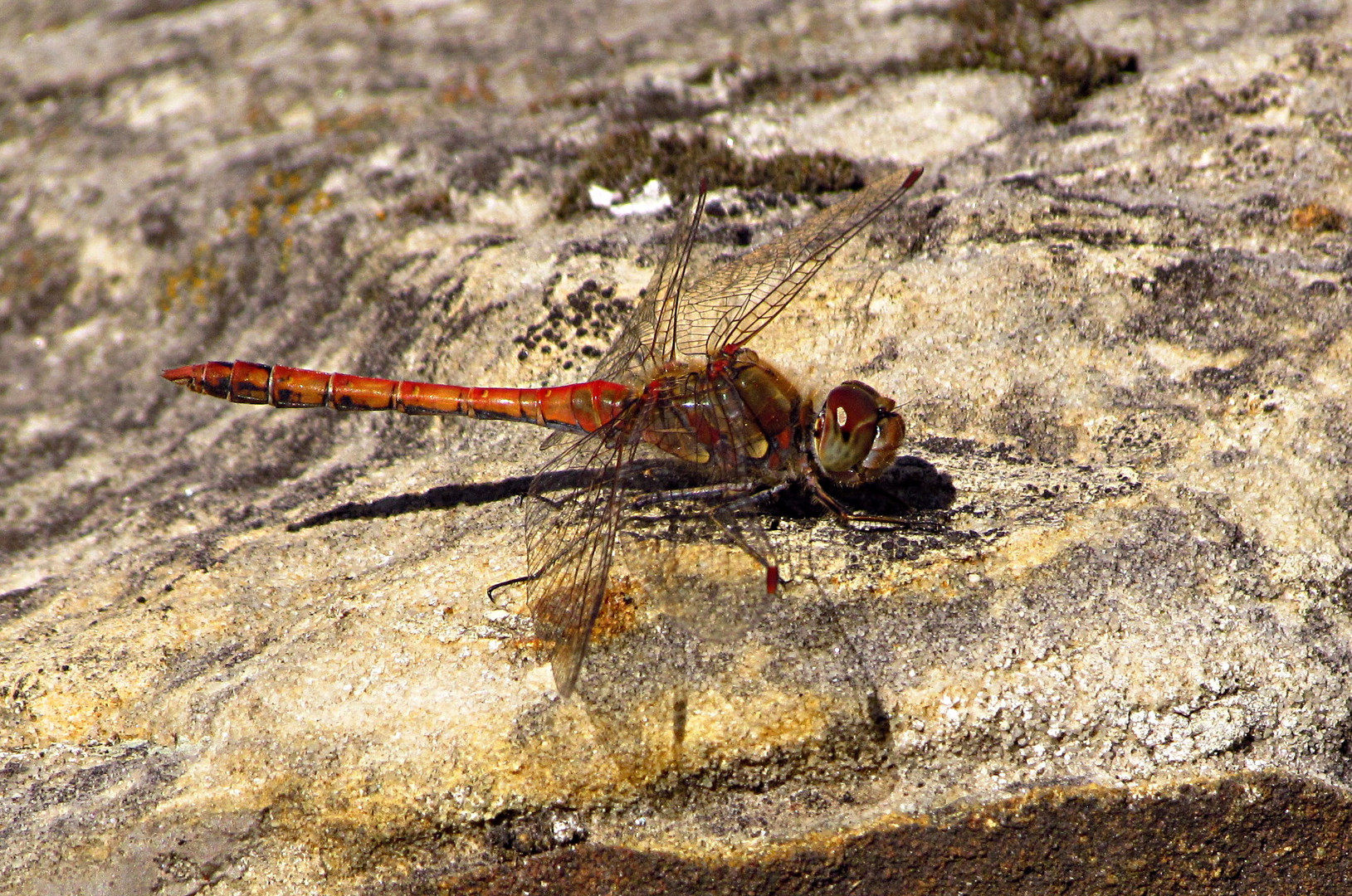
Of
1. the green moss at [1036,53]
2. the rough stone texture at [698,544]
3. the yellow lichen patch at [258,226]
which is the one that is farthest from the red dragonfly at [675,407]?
the green moss at [1036,53]

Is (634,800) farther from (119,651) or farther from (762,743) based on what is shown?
(119,651)

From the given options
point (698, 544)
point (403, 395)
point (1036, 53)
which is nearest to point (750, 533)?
point (698, 544)

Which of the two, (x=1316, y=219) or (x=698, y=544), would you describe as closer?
(x=698, y=544)

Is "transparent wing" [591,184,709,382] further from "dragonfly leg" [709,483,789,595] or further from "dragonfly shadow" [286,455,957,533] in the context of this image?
"dragonfly leg" [709,483,789,595]

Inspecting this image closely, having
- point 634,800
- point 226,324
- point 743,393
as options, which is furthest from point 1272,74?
point 226,324

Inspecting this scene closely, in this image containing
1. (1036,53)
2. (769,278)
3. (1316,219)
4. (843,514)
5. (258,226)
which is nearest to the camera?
(843,514)

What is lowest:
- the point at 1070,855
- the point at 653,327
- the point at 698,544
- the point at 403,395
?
the point at 1070,855

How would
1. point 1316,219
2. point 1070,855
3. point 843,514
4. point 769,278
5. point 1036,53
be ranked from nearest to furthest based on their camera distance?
point 1070,855
point 843,514
point 769,278
point 1316,219
point 1036,53

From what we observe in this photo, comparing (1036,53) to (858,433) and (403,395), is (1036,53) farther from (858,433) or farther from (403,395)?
(403,395)
